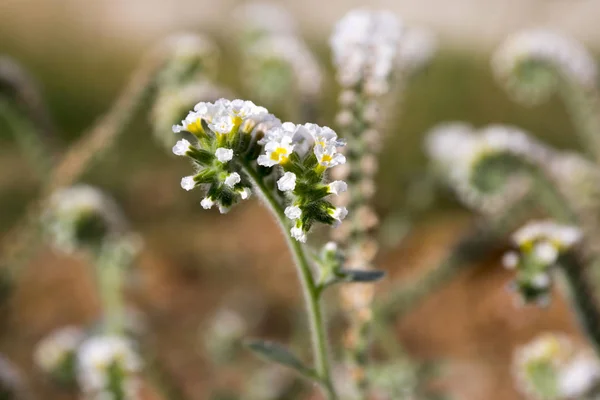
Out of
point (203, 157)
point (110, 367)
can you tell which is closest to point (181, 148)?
point (203, 157)

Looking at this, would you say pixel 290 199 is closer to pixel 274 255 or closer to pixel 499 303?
pixel 499 303

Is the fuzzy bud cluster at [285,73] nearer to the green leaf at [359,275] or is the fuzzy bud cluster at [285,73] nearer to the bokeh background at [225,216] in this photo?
the bokeh background at [225,216]

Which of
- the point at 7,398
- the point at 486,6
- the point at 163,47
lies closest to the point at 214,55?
the point at 163,47

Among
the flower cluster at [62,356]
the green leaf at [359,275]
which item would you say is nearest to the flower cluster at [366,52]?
the green leaf at [359,275]

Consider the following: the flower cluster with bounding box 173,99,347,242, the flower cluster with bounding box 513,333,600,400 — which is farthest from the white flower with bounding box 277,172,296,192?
the flower cluster with bounding box 513,333,600,400

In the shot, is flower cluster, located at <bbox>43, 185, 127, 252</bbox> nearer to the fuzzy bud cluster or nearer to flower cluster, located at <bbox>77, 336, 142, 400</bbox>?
flower cluster, located at <bbox>77, 336, 142, 400</bbox>

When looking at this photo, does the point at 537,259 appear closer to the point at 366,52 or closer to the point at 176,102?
the point at 366,52
